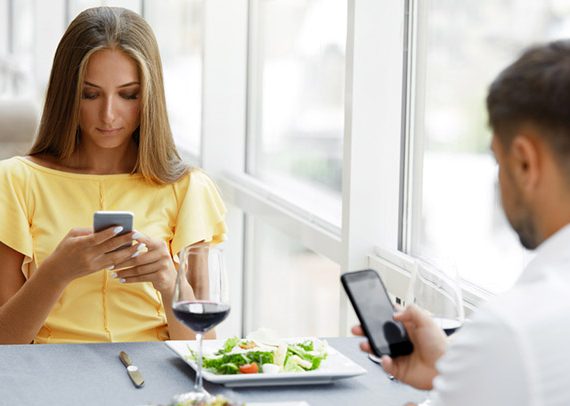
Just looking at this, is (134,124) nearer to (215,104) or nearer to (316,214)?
(316,214)

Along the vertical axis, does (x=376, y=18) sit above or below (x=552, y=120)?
above

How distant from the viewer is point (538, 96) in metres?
1.11

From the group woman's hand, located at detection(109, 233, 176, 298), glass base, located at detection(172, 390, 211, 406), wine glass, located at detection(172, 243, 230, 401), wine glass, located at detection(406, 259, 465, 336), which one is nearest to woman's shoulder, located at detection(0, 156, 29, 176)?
woman's hand, located at detection(109, 233, 176, 298)

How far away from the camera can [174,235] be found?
2.39 metres

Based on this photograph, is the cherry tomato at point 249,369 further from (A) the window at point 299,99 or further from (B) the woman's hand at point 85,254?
(A) the window at point 299,99

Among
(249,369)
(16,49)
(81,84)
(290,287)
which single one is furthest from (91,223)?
(16,49)

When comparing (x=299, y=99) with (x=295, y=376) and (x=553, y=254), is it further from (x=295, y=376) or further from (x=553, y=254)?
(x=553, y=254)

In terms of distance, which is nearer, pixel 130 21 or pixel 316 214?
pixel 130 21

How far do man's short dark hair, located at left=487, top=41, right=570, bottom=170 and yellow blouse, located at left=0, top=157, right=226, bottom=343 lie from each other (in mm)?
1303

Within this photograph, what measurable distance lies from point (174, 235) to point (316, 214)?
3.11 ft

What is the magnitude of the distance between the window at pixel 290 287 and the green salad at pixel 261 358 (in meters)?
1.51

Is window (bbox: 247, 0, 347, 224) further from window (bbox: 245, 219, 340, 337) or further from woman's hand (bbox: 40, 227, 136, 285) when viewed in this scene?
woman's hand (bbox: 40, 227, 136, 285)

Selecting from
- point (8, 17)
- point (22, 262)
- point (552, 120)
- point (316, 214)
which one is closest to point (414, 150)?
point (316, 214)

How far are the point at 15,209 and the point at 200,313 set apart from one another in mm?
897
